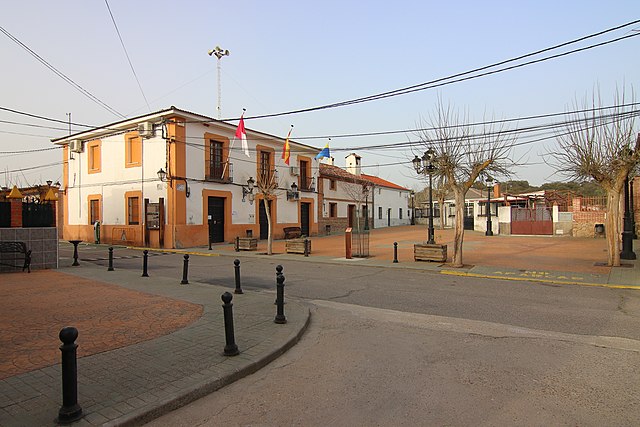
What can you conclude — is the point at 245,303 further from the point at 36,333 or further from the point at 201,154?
the point at 201,154

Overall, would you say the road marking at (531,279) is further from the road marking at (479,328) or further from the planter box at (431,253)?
the road marking at (479,328)

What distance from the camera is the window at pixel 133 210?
80.2 feet

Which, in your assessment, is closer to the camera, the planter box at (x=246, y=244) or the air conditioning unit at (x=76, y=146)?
the planter box at (x=246, y=244)

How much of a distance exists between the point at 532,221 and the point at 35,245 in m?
31.7

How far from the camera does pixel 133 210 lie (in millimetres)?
24750

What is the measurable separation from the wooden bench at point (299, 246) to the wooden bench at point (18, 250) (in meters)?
10.5

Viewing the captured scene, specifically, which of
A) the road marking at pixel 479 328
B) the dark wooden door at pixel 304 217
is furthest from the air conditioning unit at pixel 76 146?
the road marking at pixel 479 328

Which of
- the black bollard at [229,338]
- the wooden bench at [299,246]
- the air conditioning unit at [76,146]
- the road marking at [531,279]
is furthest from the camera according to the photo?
the air conditioning unit at [76,146]

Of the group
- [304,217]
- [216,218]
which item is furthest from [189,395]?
[304,217]

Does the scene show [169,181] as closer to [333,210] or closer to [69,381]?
[333,210]

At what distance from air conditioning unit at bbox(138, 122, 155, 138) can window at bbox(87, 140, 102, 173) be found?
18.1 ft

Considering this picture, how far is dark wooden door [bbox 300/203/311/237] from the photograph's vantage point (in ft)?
111

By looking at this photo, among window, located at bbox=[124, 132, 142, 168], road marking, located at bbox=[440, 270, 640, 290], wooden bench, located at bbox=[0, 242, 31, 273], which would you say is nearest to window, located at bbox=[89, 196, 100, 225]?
window, located at bbox=[124, 132, 142, 168]

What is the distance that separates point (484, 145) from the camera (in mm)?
14180
